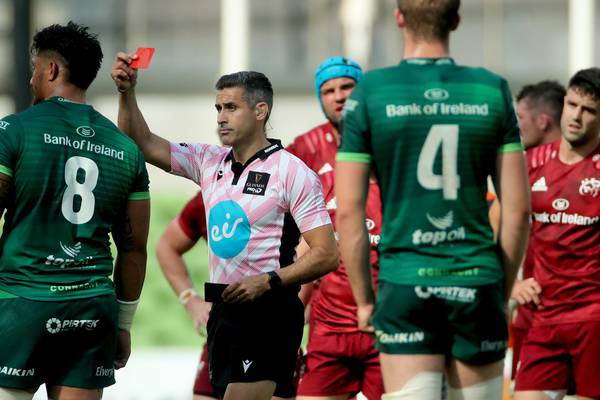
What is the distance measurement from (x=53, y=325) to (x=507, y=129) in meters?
2.21

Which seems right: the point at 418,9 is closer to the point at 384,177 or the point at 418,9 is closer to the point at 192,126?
the point at 384,177

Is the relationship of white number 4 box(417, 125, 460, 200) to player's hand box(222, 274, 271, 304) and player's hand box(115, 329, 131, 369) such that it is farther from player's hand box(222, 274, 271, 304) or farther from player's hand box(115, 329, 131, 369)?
player's hand box(115, 329, 131, 369)

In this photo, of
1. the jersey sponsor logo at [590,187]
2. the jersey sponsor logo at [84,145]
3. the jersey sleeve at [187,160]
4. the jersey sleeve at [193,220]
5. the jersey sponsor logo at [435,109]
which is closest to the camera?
the jersey sponsor logo at [435,109]

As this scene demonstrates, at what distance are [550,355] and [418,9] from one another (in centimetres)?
329

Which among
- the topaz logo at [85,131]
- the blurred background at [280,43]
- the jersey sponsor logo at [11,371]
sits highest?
the blurred background at [280,43]

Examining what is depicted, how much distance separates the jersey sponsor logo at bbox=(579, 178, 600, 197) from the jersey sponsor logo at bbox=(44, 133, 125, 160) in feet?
9.89

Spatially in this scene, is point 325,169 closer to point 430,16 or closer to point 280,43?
point 430,16

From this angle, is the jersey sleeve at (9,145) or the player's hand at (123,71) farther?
the player's hand at (123,71)

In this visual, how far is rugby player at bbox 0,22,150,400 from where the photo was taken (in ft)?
19.3

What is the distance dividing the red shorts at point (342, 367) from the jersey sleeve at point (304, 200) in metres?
1.41

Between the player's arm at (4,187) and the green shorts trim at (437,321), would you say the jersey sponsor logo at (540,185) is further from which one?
the player's arm at (4,187)

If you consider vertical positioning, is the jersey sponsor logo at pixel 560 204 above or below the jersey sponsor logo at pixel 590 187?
below

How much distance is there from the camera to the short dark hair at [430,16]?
17.3 feet

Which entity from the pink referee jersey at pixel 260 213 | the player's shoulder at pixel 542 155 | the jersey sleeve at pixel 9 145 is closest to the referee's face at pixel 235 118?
the pink referee jersey at pixel 260 213
